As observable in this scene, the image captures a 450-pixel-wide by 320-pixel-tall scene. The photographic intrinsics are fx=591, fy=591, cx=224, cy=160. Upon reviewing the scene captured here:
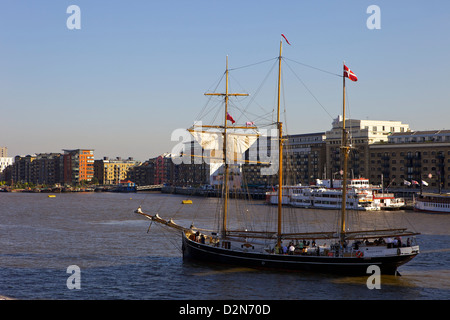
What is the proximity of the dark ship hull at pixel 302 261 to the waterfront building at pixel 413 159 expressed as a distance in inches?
4434

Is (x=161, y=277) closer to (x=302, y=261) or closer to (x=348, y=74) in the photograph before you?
(x=302, y=261)

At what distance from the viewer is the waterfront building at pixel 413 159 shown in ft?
522

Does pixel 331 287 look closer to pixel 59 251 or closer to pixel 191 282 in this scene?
pixel 191 282

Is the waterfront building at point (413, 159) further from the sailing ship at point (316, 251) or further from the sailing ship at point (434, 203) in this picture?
the sailing ship at point (316, 251)

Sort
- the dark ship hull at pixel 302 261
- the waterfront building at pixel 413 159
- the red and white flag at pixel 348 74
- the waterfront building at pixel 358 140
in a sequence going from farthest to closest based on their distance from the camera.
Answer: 1. the waterfront building at pixel 358 140
2. the waterfront building at pixel 413 159
3. the red and white flag at pixel 348 74
4. the dark ship hull at pixel 302 261

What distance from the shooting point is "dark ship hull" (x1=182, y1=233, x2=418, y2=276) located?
4700 cm

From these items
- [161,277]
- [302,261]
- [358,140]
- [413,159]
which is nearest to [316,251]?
[302,261]

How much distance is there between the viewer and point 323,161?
19738cm

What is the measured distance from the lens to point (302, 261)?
49000mm

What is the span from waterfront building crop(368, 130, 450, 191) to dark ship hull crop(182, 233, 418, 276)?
113 metres

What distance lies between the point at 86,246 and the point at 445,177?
120360 mm

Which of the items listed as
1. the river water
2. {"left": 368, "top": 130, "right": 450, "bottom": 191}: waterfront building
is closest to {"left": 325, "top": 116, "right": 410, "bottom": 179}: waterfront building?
{"left": 368, "top": 130, "right": 450, "bottom": 191}: waterfront building

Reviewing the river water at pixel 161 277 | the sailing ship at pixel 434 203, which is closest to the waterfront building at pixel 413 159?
the sailing ship at pixel 434 203
